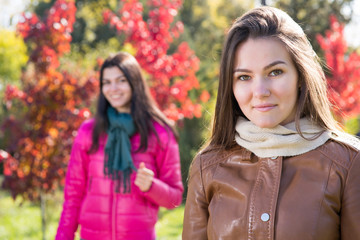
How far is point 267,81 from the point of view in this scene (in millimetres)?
1468

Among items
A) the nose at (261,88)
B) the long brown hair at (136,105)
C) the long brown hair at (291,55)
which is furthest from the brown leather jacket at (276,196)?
the long brown hair at (136,105)

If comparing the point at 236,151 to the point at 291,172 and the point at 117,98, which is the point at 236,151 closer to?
the point at 291,172

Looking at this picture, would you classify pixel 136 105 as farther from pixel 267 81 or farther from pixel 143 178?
pixel 267 81

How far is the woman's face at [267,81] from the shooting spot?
4.80ft

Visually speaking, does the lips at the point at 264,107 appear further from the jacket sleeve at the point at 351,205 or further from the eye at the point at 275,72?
the jacket sleeve at the point at 351,205

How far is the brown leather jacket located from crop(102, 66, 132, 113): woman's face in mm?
1396

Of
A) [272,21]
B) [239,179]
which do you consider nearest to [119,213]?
[239,179]

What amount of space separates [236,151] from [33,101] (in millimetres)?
3154

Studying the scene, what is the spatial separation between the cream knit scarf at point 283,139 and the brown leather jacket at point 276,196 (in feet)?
0.09

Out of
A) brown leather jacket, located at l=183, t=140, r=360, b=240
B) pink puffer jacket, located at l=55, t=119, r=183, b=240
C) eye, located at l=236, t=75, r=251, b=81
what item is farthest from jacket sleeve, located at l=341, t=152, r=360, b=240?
pink puffer jacket, located at l=55, t=119, r=183, b=240

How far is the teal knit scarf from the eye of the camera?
2822 millimetres

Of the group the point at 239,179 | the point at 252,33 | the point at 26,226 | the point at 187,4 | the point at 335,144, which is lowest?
the point at 26,226

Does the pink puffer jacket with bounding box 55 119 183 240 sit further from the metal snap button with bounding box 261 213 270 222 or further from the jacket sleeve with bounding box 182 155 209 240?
the metal snap button with bounding box 261 213 270 222

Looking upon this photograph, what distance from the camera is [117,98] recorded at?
3.02 meters
